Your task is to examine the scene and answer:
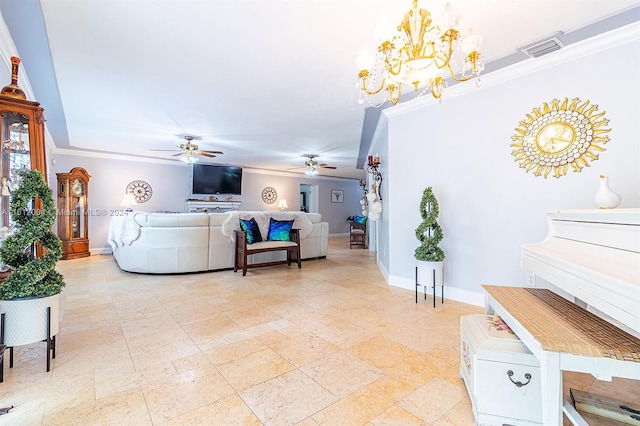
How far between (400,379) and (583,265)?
1.07 meters

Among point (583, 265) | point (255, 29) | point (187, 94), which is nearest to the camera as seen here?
point (583, 265)

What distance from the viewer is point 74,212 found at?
5.88m

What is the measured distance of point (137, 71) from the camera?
8.93ft

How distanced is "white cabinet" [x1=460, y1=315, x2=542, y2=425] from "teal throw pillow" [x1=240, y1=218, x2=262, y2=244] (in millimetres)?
3562

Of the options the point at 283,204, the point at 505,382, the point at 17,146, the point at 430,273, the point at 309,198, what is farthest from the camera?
the point at 309,198

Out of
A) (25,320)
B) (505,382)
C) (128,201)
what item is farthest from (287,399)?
(128,201)

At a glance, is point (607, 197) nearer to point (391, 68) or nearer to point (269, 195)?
point (391, 68)

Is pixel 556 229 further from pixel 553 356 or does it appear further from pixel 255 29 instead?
pixel 255 29

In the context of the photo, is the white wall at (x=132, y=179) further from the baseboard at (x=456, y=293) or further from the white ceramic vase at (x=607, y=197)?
the white ceramic vase at (x=607, y=197)

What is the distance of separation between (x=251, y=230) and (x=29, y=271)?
9.37ft

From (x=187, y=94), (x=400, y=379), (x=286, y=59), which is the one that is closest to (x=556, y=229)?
(x=400, y=379)

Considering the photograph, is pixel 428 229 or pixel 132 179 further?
pixel 132 179

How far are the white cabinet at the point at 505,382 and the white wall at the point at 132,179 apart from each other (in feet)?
25.4

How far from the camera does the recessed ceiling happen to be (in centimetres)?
186
